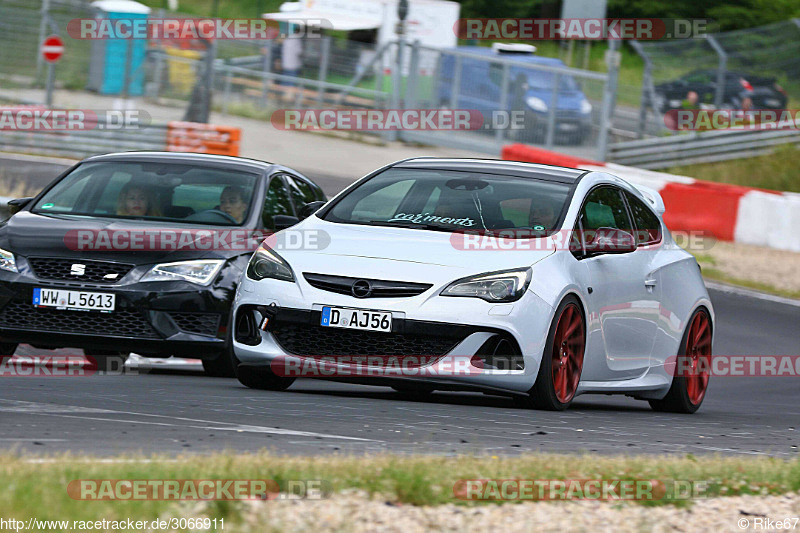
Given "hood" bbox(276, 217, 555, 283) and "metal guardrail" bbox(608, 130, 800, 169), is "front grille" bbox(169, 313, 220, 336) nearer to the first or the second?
"hood" bbox(276, 217, 555, 283)

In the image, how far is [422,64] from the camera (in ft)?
94.4

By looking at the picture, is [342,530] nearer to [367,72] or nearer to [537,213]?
[537,213]

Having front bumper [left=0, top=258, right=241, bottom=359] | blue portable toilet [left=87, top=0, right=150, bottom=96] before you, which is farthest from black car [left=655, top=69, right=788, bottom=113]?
front bumper [left=0, top=258, right=241, bottom=359]

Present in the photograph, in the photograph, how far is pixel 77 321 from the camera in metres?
9.12

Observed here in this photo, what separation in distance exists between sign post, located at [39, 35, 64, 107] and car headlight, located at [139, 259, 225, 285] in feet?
66.1

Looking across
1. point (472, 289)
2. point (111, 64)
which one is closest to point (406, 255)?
point (472, 289)

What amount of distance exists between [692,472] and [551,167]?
13.5 feet

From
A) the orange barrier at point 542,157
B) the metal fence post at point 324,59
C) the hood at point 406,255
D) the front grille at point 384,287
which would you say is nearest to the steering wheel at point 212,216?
the hood at point 406,255

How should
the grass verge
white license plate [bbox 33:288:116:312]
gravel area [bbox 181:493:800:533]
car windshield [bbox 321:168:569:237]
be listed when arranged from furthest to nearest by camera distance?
white license plate [bbox 33:288:116:312] < car windshield [bbox 321:168:569:237] < gravel area [bbox 181:493:800:533] < the grass verge

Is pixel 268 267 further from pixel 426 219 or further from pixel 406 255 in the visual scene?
pixel 426 219

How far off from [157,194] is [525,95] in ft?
55.6

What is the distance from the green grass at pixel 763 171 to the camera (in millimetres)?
22719

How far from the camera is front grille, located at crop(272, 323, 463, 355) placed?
296 inches

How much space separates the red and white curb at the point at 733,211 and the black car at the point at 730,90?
13.7 ft
